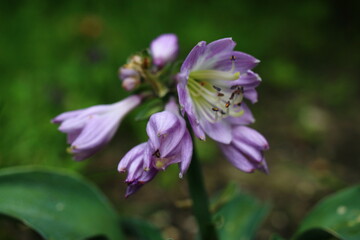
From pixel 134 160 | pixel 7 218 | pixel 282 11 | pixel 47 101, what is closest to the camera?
pixel 134 160

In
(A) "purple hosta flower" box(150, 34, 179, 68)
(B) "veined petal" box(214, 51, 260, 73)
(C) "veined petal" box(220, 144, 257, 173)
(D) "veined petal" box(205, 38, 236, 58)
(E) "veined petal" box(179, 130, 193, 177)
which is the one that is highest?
(D) "veined petal" box(205, 38, 236, 58)

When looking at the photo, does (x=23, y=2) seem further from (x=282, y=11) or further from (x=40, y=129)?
(x=282, y=11)

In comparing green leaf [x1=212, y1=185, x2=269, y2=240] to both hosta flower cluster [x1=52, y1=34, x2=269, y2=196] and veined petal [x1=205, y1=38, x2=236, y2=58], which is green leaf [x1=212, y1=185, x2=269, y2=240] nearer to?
hosta flower cluster [x1=52, y1=34, x2=269, y2=196]

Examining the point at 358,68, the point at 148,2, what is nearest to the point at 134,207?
the point at 148,2

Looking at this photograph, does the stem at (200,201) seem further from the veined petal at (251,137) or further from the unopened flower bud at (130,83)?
the unopened flower bud at (130,83)

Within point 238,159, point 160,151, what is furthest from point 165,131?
point 238,159

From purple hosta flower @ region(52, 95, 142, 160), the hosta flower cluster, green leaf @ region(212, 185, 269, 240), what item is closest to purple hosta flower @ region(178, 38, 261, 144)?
the hosta flower cluster
